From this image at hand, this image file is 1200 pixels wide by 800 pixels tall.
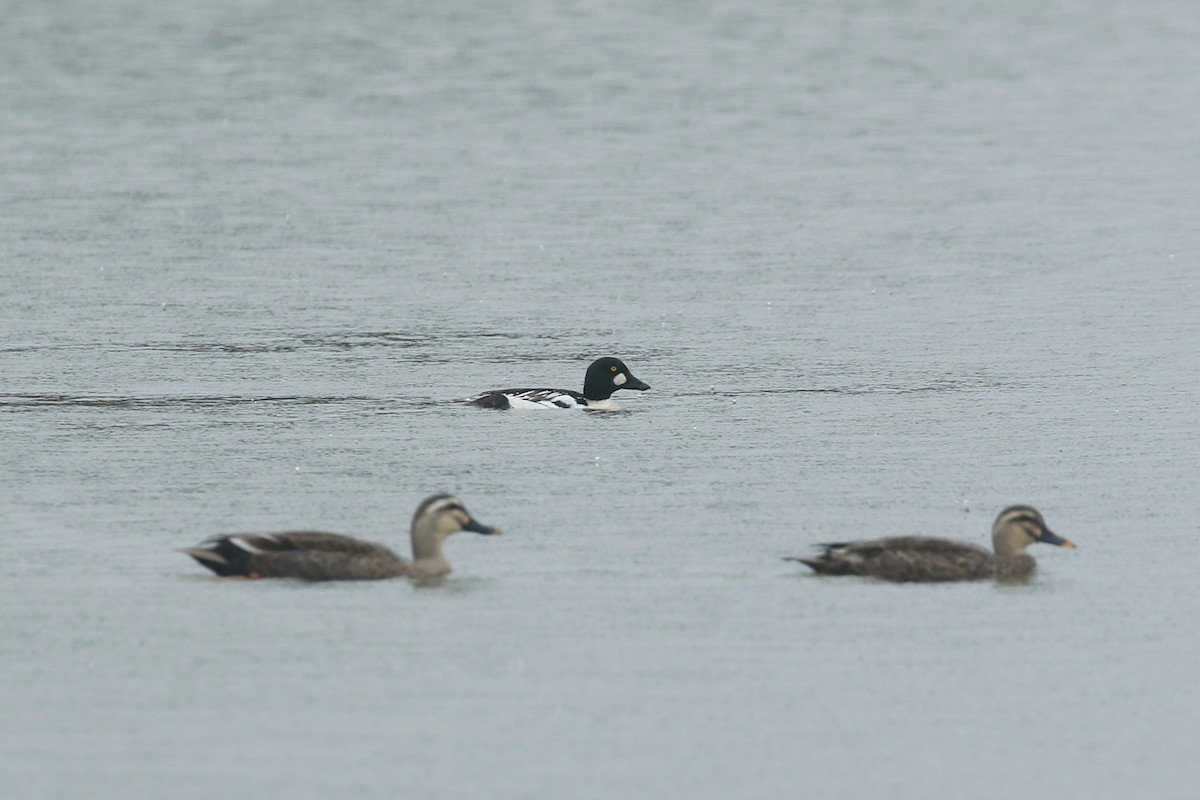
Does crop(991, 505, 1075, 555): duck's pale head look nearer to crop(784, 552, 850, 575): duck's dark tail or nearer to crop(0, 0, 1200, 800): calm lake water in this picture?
crop(0, 0, 1200, 800): calm lake water

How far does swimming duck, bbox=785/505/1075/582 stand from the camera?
32.0 feet

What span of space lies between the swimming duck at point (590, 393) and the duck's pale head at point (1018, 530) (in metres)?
4.39

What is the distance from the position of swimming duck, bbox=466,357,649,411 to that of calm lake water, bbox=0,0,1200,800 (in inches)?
4.9

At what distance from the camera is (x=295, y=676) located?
8352mm

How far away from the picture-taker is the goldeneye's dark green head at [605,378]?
560 inches

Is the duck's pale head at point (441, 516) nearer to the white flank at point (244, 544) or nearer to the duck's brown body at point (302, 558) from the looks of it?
the duck's brown body at point (302, 558)

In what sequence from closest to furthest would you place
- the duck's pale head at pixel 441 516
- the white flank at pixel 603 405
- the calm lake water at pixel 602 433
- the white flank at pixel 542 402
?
the calm lake water at pixel 602 433
the duck's pale head at pixel 441 516
the white flank at pixel 542 402
the white flank at pixel 603 405

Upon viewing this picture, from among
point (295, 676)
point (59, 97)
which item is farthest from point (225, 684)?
point (59, 97)

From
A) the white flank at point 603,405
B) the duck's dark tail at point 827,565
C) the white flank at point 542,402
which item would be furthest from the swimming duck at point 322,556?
the white flank at point 603,405

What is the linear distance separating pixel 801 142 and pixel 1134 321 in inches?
414

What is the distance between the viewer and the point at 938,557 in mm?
9766

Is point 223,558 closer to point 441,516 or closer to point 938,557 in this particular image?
point 441,516

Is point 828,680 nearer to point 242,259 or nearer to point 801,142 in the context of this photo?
point 242,259

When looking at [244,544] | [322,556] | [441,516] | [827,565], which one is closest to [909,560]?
[827,565]
